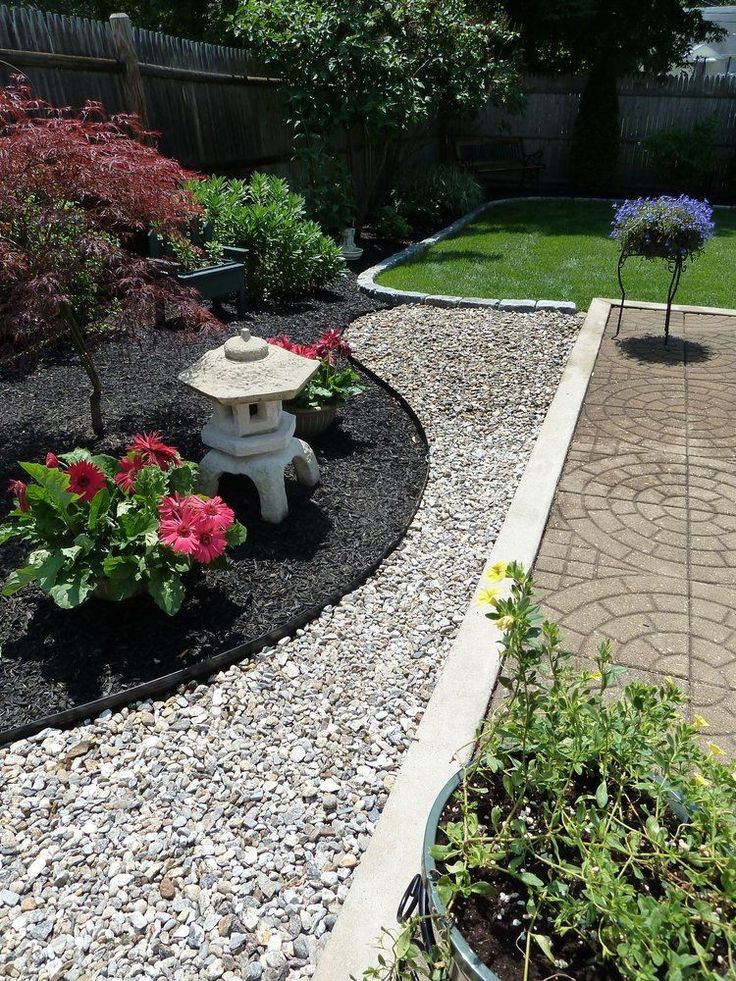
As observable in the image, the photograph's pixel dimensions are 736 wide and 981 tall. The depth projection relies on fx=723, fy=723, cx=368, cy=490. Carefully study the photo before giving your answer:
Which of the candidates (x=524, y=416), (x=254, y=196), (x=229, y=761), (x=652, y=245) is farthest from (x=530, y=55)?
(x=229, y=761)

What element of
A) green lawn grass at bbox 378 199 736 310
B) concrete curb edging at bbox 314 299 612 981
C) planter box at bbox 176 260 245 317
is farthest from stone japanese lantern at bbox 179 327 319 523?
green lawn grass at bbox 378 199 736 310

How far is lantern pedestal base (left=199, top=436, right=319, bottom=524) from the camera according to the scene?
3547 millimetres

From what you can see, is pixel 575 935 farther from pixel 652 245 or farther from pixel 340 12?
pixel 340 12

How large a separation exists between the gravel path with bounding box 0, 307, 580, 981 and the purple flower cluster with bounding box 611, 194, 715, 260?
12.2ft

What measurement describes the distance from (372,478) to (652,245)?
3450 mm

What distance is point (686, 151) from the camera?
13609mm

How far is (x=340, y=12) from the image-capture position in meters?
8.57

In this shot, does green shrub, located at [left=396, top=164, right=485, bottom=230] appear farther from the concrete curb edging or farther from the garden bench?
the concrete curb edging

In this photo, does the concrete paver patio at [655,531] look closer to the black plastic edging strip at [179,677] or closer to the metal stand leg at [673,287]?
the metal stand leg at [673,287]

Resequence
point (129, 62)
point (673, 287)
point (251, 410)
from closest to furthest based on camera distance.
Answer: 1. point (251, 410)
2. point (673, 287)
3. point (129, 62)

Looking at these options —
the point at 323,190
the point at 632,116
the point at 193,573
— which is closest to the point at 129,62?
the point at 323,190

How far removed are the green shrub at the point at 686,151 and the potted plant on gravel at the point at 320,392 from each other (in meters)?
12.1

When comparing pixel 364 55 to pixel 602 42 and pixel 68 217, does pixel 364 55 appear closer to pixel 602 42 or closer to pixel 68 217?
pixel 68 217

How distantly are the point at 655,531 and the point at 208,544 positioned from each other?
2325 mm
